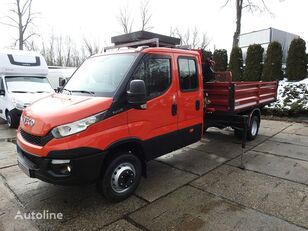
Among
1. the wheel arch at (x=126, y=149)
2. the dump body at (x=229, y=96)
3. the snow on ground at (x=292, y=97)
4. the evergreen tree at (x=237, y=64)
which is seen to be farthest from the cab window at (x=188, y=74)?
the evergreen tree at (x=237, y=64)

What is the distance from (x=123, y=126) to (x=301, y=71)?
12805 mm

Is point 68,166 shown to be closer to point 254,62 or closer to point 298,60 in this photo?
point 298,60

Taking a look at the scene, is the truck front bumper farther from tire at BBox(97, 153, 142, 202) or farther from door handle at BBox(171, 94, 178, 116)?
door handle at BBox(171, 94, 178, 116)

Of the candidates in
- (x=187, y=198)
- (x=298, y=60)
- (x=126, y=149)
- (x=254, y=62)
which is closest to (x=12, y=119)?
(x=126, y=149)

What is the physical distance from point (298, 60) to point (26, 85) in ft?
42.3

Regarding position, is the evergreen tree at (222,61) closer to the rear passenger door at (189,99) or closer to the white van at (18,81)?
the white van at (18,81)

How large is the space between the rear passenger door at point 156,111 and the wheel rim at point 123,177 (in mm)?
417

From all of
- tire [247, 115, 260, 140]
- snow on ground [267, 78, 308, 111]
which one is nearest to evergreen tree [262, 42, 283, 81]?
snow on ground [267, 78, 308, 111]

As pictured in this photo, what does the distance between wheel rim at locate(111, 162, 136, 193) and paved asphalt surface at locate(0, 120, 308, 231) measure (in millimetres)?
227

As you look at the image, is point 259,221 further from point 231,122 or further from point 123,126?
point 231,122

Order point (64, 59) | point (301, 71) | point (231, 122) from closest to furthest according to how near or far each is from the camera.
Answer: point (231, 122) < point (301, 71) < point (64, 59)

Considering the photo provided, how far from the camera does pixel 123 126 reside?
3719mm

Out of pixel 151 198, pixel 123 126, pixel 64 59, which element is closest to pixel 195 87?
pixel 123 126

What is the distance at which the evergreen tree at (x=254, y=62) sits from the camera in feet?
48.4
